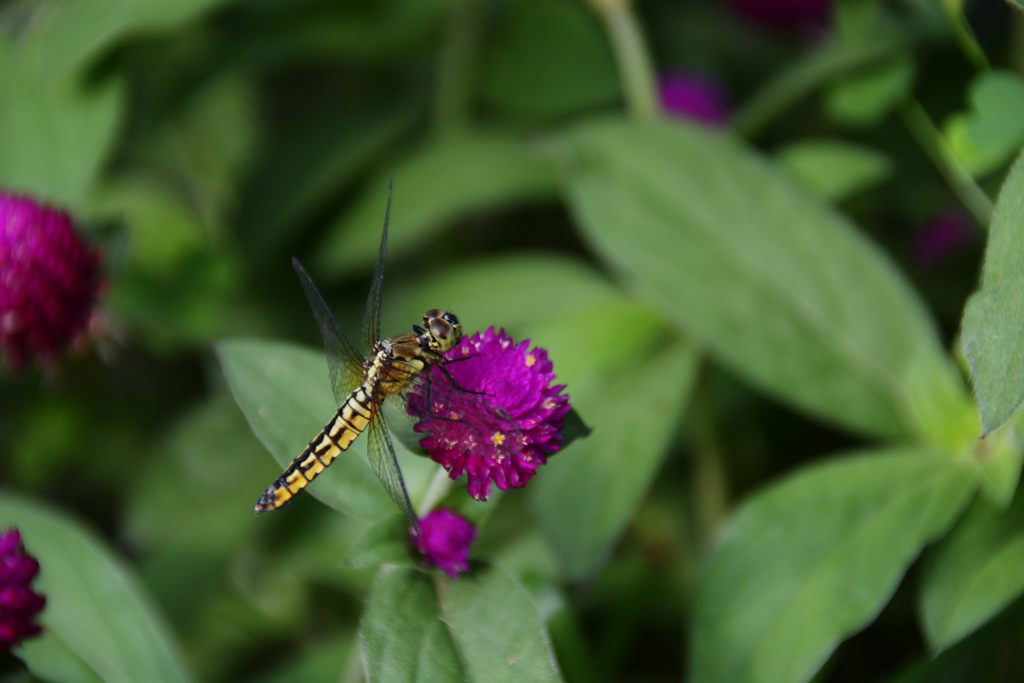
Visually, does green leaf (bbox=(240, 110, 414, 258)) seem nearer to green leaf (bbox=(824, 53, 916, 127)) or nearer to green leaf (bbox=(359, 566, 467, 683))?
green leaf (bbox=(824, 53, 916, 127))

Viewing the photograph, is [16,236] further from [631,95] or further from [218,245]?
[631,95]

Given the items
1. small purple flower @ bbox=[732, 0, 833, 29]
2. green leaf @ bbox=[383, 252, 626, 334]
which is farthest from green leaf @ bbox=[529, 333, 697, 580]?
small purple flower @ bbox=[732, 0, 833, 29]

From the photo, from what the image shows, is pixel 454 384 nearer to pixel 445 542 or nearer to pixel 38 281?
pixel 445 542

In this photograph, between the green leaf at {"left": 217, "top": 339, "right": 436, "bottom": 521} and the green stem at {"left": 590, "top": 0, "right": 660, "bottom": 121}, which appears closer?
the green leaf at {"left": 217, "top": 339, "right": 436, "bottom": 521}

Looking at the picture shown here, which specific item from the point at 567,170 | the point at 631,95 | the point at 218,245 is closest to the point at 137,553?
the point at 218,245

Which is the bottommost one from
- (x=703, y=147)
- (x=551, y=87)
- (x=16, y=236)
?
(x=703, y=147)
